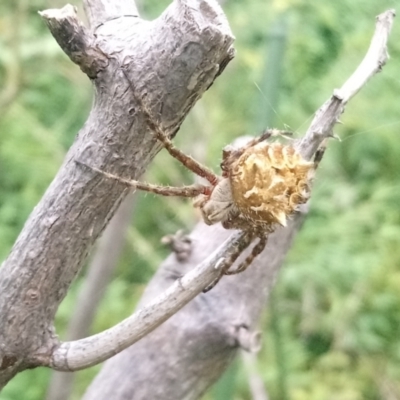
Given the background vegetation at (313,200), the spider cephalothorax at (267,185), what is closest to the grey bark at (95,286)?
the spider cephalothorax at (267,185)

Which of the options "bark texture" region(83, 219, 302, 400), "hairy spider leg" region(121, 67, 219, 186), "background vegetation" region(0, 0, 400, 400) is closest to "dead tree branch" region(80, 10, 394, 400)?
"bark texture" region(83, 219, 302, 400)

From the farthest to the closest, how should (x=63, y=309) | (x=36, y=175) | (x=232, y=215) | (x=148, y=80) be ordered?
(x=36, y=175) < (x=63, y=309) < (x=232, y=215) < (x=148, y=80)

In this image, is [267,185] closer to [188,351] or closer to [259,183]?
[259,183]

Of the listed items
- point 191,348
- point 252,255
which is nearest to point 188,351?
point 191,348

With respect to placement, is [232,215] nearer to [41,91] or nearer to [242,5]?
[242,5]

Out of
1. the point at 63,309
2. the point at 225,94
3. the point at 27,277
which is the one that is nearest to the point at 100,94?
the point at 27,277

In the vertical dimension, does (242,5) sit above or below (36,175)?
above

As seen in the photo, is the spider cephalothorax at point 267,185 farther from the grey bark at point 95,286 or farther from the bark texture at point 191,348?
the grey bark at point 95,286
